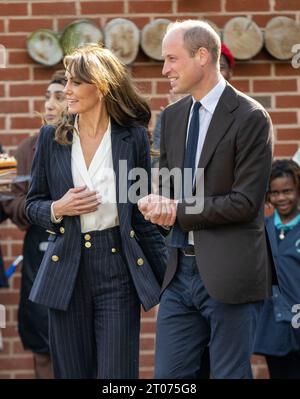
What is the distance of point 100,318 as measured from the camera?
15.8 ft

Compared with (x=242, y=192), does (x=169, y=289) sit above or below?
below

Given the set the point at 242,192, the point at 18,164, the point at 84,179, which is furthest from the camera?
the point at 18,164

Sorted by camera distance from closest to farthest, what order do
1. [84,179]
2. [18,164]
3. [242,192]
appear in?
[242,192], [84,179], [18,164]

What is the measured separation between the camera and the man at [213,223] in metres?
4.54

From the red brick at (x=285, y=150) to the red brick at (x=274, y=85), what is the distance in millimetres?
354

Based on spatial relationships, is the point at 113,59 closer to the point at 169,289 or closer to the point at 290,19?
the point at 169,289

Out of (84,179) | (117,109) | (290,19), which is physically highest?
(290,19)

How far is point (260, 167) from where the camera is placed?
4566mm

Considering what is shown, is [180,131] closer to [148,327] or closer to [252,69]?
[252,69]

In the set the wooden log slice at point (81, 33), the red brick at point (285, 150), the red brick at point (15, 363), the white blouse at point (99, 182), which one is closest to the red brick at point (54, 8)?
the wooden log slice at point (81, 33)

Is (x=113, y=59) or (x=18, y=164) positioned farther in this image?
(x=18, y=164)

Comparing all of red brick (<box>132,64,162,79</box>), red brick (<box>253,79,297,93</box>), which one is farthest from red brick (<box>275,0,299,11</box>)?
red brick (<box>132,64,162,79</box>)
